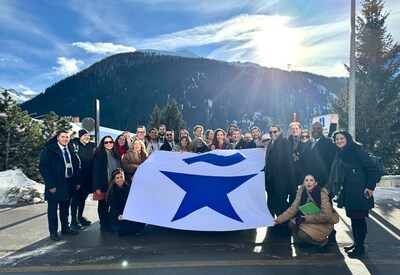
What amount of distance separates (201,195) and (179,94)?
12881 cm

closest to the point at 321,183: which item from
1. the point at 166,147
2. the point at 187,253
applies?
the point at 187,253

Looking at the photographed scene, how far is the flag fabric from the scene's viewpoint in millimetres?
5062

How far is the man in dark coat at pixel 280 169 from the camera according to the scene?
5.45 m

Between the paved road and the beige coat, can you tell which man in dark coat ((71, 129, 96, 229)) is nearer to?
the paved road

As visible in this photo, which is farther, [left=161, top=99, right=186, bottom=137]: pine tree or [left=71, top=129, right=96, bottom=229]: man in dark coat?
[left=161, top=99, right=186, bottom=137]: pine tree

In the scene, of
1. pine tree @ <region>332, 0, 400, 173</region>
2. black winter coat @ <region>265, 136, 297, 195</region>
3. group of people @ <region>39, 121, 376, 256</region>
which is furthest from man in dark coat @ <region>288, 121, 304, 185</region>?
pine tree @ <region>332, 0, 400, 173</region>

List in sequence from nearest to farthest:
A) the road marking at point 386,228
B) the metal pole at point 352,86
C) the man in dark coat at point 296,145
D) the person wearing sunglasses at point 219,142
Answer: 1. the road marking at point 386,228
2. the man in dark coat at point 296,145
3. the person wearing sunglasses at point 219,142
4. the metal pole at point 352,86

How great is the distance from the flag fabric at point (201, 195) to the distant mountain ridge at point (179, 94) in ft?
305

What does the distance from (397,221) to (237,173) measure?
3.22 metres

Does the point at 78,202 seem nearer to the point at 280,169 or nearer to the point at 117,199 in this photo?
the point at 117,199

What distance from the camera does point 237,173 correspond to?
5.57 m

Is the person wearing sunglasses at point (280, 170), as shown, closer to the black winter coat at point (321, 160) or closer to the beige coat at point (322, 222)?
the black winter coat at point (321, 160)

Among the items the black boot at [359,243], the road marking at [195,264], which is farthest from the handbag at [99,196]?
the black boot at [359,243]

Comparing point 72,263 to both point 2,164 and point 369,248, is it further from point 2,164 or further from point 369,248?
point 2,164
